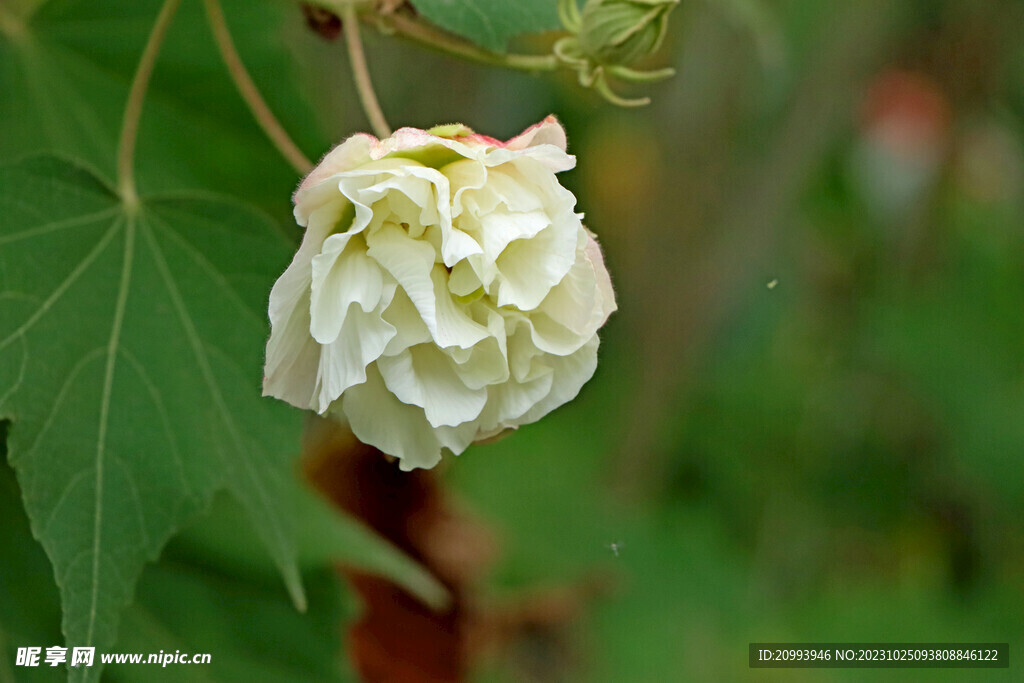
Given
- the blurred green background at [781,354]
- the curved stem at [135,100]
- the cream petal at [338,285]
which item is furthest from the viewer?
the blurred green background at [781,354]

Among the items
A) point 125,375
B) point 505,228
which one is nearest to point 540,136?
point 505,228

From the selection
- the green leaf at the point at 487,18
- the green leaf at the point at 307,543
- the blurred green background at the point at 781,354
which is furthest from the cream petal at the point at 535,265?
the blurred green background at the point at 781,354

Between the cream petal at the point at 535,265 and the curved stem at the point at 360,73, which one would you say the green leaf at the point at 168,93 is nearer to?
the curved stem at the point at 360,73

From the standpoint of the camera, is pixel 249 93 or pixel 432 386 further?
pixel 249 93

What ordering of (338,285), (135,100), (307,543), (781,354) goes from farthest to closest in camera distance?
1. (781,354)
2. (307,543)
3. (135,100)
4. (338,285)

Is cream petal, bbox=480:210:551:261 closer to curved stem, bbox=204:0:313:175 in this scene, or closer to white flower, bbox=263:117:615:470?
white flower, bbox=263:117:615:470

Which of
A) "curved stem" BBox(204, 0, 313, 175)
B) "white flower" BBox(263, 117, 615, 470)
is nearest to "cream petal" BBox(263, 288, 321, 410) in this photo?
"white flower" BBox(263, 117, 615, 470)

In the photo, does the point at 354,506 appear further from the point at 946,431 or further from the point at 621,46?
the point at 946,431

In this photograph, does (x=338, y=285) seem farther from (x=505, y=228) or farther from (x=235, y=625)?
(x=235, y=625)
